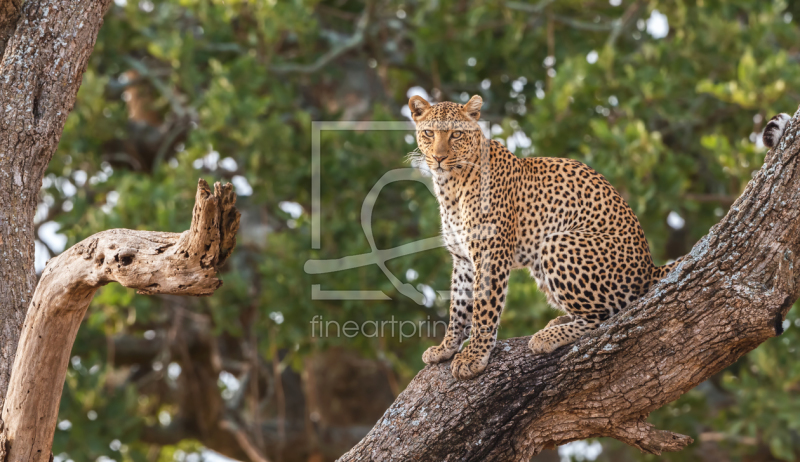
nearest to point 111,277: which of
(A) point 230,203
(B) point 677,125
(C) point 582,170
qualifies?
(A) point 230,203

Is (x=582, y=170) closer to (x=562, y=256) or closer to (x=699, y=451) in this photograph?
(x=562, y=256)

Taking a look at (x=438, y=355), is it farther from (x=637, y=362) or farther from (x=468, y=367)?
(x=637, y=362)

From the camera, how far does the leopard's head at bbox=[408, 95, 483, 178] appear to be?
20.0 ft

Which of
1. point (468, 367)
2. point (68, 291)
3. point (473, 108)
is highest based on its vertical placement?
point (473, 108)

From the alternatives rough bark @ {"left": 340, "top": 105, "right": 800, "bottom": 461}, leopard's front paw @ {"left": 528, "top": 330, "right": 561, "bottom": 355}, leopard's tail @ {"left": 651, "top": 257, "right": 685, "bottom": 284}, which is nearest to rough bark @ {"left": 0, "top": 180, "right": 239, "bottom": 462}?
rough bark @ {"left": 340, "top": 105, "right": 800, "bottom": 461}

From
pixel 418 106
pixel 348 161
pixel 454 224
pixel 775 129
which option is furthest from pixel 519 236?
pixel 348 161

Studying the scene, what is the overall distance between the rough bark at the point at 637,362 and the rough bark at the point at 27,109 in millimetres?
2331

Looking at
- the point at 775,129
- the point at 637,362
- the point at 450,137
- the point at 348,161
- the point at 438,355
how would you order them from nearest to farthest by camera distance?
the point at 775,129, the point at 637,362, the point at 438,355, the point at 450,137, the point at 348,161

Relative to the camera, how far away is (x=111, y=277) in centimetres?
495

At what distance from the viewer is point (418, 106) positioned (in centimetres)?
646

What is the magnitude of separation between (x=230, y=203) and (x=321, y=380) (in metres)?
10.8

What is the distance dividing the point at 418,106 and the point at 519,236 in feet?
4.15

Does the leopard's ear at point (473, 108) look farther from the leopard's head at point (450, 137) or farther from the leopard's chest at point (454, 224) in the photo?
the leopard's chest at point (454, 224)

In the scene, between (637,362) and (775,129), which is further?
(637,362)
